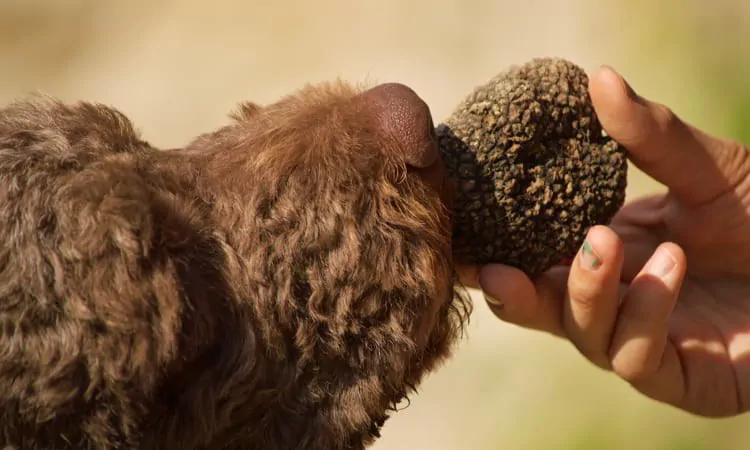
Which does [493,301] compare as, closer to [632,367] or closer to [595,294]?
[595,294]

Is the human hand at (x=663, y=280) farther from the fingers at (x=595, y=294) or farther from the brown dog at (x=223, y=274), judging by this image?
the brown dog at (x=223, y=274)

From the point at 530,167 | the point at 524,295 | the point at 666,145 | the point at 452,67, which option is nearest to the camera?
the point at 530,167

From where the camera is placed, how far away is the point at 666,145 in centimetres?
227

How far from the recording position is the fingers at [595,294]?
6.57 feet

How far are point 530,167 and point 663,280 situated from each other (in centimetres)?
51

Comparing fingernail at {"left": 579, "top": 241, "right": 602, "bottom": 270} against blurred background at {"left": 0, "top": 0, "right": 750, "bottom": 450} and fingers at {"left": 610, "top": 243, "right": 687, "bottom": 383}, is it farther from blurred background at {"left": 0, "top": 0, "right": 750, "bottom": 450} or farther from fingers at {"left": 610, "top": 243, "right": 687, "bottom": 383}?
blurred background at {"left": 0, "top": 0, "right": 750, "bottom": 450}

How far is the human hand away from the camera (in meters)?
2.09

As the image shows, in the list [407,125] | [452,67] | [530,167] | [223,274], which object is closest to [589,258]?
[530,167]

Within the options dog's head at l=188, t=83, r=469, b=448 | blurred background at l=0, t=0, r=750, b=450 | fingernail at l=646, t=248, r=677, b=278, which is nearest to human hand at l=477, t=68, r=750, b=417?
fingernail at l=646, t=248, r=677, b=278

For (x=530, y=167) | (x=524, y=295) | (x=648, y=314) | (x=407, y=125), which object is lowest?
(x=648, y=314)

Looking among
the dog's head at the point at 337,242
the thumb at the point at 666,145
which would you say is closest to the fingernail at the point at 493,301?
the dog's head at the point at 337,242

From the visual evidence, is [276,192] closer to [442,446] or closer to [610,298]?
[610,298]

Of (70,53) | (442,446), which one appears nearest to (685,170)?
(442,446)

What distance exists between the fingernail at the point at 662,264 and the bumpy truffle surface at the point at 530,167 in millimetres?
244
